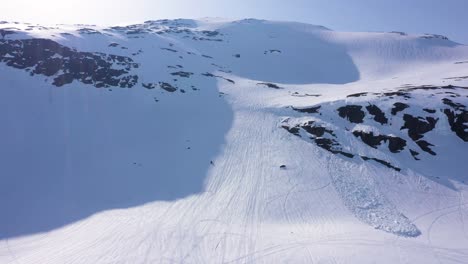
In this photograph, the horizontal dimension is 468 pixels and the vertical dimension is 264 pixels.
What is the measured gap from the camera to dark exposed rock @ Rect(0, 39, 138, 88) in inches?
1837

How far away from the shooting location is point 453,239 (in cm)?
1961

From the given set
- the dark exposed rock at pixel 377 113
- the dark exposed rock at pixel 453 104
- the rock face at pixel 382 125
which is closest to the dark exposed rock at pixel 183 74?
the rock face at pixel 382 125

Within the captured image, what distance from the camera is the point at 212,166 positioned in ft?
98.9

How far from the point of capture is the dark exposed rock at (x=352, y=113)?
34.9 metres

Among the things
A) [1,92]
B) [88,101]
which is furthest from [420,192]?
[1,92]

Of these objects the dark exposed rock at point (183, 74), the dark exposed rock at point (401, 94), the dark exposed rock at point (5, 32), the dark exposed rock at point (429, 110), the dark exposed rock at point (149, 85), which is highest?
the dark exposed rock at point (5, 32)

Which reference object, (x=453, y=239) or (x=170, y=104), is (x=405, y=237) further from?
(x=170, y=104)

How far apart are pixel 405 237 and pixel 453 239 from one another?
9.32 feet

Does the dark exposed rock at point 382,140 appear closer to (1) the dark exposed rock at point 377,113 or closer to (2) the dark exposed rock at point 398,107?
(1) the dark exposed rock at point 377,113

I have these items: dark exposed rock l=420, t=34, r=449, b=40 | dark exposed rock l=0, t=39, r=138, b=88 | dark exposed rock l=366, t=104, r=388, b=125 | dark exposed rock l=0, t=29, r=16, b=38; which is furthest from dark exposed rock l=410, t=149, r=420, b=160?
dark exposed rock l=420, t=34, r=449, b=40

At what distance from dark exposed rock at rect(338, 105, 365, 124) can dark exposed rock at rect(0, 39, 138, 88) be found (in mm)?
30410

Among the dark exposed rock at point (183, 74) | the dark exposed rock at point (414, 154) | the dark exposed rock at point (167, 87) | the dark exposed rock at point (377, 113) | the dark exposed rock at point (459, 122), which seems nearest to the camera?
the dark exposed rock at point (414, 154)

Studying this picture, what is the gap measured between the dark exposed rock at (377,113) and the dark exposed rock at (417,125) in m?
1.98

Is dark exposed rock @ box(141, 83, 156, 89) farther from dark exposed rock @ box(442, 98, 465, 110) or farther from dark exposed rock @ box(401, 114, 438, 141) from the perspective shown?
dark exposed rock @ box(442, 98, 465, 110)
